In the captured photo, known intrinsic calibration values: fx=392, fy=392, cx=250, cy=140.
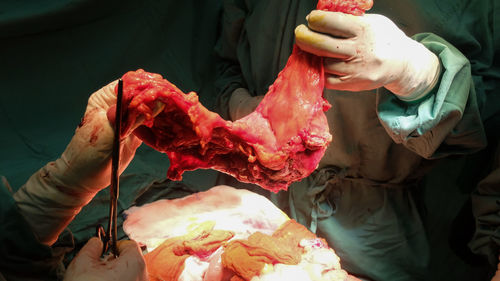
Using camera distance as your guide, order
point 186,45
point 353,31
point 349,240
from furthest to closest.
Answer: point 186,45, point 349,240, point 353,31

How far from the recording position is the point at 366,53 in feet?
4.05

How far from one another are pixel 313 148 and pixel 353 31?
379mm

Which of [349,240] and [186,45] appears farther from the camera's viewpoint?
[186,45]

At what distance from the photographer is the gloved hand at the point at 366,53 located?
1.19 m

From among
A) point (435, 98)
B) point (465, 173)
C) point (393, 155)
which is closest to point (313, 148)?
point (435, 98)

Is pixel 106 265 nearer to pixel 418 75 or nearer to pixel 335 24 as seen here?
pixel 335 24

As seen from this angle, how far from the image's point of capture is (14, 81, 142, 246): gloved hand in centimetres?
98

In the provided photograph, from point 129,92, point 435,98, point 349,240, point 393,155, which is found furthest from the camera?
point 349,240

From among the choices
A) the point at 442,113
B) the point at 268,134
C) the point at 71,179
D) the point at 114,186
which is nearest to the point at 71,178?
the point at 71,179

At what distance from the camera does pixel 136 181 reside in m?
Answer: 1.94

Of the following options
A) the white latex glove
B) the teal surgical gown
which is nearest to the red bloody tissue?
the teal surgical gown

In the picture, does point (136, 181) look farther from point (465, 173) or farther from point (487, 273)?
point (487, 273)

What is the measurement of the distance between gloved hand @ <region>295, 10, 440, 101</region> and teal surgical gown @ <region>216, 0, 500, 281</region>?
89 millimetres

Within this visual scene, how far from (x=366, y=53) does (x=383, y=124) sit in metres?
0.34
